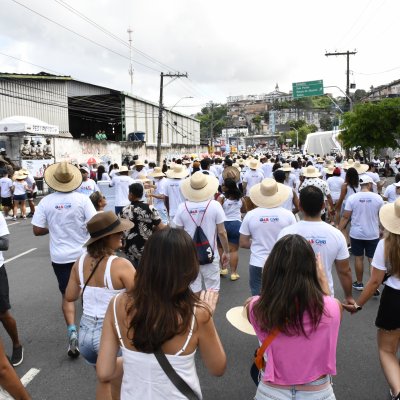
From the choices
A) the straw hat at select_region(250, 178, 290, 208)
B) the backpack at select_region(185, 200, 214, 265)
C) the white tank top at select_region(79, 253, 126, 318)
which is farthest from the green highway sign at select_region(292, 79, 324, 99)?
the white tank top at select_region(79, 253, 126, 318)

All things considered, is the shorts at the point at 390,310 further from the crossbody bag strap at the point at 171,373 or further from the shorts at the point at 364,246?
the shorts at the point at 364,246

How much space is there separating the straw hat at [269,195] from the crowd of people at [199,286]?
1 centimetres

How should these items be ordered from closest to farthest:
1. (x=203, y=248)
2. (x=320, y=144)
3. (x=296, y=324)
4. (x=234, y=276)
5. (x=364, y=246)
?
(x=296, y=324) < (x=203, y=248) < (x=364, y=246) < (x=234, y=276) < (x=320, y=144)

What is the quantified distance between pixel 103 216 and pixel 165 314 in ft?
4.89

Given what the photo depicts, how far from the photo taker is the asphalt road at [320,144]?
62.5 metres

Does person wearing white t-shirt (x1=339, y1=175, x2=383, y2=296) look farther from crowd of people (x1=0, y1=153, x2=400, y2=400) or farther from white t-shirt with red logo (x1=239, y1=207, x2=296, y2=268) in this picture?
white t-shirt with red logo (x1=239, y1=207, x2=296, y2=268)

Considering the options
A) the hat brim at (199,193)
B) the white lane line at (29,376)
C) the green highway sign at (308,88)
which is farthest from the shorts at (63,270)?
the green highway sign at (308,88)

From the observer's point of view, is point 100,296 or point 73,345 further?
point 73,345

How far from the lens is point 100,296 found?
126 inches

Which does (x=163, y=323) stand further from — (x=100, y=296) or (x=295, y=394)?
(x=100, y=296)

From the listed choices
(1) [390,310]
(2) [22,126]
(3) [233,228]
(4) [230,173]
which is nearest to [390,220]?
(1) [390,310]

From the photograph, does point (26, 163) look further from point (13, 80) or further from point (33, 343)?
point (33, 343)

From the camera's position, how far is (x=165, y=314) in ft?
6.63

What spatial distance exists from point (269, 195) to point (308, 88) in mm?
33394
